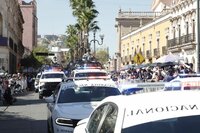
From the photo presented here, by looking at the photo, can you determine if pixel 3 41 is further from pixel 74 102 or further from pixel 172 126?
pixel 172 126

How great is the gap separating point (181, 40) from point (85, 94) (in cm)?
3847

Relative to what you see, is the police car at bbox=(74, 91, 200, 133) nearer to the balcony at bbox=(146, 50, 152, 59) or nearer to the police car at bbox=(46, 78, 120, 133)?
the police car at bbox=(46, 78, 120, 133)

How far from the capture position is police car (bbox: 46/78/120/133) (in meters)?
9.84

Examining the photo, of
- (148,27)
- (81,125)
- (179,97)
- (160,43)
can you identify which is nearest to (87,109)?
(81,125)

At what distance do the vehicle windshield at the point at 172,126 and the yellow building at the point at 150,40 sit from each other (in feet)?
147

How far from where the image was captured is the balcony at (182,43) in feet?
148

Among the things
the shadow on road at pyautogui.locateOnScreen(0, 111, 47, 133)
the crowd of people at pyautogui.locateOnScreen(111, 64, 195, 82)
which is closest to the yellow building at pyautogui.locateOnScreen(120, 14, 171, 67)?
the crowd of people at pyautogui.locateOnScreen(111, 64, 195, 82)

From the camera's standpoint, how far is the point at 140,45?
7175 centimetres

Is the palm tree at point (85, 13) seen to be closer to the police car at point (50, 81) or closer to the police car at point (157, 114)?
the police car at point (50, 81)

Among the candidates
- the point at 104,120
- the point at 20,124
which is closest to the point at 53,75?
the point at 20,124

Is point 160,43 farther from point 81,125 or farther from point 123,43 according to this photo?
point 81,125

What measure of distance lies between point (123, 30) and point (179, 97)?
83.8m

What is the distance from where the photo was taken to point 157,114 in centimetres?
484

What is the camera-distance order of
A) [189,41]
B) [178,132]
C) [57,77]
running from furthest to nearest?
[189,41]
[57,77]
[178,132]
